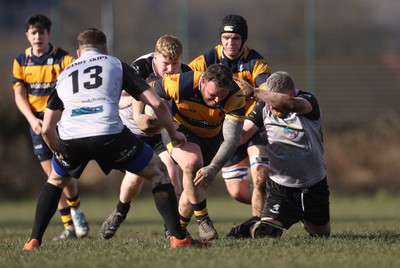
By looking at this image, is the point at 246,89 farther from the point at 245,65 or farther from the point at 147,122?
the point at 245,65

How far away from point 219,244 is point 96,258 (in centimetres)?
136

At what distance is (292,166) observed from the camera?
27.8 feet

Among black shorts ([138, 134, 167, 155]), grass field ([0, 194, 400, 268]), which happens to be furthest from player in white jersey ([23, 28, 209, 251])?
black shorts ([138, 134, 167, 155])

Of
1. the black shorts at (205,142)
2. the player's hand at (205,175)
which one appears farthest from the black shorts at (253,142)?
the player's hand at (205,175)

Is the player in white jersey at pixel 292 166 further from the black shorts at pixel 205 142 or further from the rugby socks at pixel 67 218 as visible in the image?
the rugby socks at pixel 67 218

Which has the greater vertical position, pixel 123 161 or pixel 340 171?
pixel 123 161

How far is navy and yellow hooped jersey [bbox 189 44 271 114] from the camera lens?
31.3ft

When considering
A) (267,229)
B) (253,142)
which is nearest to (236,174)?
(253,142)

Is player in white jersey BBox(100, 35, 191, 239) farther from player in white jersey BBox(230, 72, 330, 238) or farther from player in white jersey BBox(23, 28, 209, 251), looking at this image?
player in white jersey BBox(23, 28, 209, 251)

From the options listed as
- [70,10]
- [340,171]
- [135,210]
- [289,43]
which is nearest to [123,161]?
[135,210]

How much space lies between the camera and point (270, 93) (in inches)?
310

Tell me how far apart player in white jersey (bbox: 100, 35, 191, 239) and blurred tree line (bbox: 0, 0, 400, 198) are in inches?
488

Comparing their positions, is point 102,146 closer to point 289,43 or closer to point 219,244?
point 219,244

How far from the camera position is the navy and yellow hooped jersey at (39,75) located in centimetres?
1081
